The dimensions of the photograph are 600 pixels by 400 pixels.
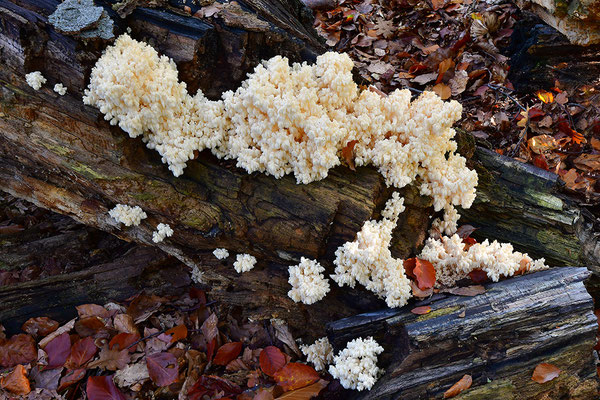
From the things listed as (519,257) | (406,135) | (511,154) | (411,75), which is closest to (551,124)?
(511,154)

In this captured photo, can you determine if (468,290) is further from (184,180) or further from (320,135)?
(184,180)

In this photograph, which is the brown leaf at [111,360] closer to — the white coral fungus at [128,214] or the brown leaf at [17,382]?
the brown leaf at [17,382]

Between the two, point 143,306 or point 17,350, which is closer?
point 17,350

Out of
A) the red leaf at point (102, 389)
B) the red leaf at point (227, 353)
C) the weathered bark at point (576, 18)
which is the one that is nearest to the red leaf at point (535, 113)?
the weathered bark at point (576, 18)

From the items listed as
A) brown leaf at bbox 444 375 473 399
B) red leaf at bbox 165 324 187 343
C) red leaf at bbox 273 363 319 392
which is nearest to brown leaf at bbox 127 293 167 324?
red leaf at bbox 165 324 187 343

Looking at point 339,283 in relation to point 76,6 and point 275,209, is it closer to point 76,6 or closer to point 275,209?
point 275,209

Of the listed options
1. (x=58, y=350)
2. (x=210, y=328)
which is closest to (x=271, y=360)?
(x=210, y=328)
